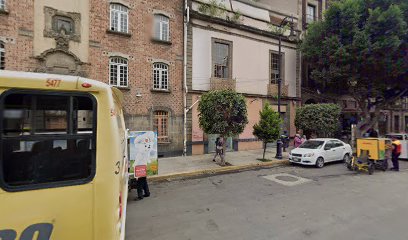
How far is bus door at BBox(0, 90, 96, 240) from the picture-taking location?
2.40 metres

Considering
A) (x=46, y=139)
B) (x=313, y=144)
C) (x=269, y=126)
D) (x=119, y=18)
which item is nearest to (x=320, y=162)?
(x=313, y=144)

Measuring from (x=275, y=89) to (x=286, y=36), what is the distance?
4609mm

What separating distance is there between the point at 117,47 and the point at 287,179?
11.1m

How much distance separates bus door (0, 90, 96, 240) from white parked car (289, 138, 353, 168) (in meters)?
11.4

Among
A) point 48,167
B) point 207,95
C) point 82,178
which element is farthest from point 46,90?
point 207,95

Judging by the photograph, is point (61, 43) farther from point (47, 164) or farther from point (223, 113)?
point (47, 164)

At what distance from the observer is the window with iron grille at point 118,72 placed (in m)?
13.4

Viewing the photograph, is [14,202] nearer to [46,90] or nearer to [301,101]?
[46,90]

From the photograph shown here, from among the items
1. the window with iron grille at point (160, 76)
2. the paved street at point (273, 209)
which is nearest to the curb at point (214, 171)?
the paved street at point (273, 209)

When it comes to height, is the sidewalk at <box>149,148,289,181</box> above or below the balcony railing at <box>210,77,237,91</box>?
below

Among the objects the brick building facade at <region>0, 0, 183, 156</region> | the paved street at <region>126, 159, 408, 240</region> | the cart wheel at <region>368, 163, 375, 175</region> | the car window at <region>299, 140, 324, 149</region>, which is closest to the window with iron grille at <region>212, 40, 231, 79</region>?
the brick building facade at <region>0, 0, 183, 156</region>

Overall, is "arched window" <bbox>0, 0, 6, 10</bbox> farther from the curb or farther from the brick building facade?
the curb

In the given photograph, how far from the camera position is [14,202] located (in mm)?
2387

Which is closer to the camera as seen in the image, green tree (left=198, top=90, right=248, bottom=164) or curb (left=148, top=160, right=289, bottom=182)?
curb (left=148, top=160, right=289, bottom=182)
